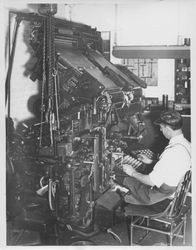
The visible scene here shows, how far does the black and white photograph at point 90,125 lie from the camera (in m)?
2.72

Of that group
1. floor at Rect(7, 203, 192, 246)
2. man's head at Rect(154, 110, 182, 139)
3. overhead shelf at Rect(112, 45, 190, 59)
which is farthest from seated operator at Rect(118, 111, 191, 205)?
overhead shelf at Rect(112, 45, 190, 59)

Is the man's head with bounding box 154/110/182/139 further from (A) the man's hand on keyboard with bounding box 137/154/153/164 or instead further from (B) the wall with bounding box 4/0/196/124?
(B) the wall with bounding box 4/0/196/124

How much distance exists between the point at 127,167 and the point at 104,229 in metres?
0.66

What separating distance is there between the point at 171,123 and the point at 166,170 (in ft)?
1.29

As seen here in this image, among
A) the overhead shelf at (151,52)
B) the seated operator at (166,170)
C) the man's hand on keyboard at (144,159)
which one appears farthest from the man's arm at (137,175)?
the overhead shelf at (151,52)

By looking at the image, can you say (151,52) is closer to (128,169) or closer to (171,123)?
(171,123)

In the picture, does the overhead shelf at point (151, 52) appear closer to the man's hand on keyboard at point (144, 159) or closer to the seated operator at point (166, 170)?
the seated operator at point (166, 170)

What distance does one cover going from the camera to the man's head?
9.87ft

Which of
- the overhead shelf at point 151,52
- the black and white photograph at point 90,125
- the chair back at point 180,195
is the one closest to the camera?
the black and white photograph at point 90,125

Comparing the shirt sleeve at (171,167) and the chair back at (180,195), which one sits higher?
the shirt sleeve at (171,167)

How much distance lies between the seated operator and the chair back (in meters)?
0.05

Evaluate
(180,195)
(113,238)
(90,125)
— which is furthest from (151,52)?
(113,238)

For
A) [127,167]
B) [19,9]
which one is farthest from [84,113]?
[19,9]

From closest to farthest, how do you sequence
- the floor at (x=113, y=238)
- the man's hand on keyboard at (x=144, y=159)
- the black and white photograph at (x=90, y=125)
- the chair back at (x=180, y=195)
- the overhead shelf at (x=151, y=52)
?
the black and white photograph at (x=90, y=125) → the chair back at (x=180, y=195) → the floor at (x=113, y=238) → the overhead shelf at (x=151, y=52) → the man's hand on keyboard at (x=144, y=159)
